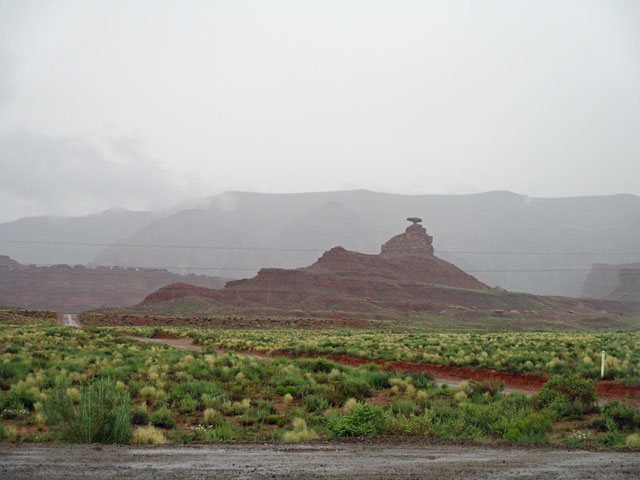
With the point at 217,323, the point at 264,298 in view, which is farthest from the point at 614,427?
the point at 264,298

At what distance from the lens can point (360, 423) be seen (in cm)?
989

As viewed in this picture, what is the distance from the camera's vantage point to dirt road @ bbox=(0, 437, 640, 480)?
6.43 m

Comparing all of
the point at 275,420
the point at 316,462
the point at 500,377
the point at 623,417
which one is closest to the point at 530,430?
the point at 623,417

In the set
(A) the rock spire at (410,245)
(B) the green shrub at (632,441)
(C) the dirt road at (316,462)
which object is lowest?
(B) the green shrub at (632,441)

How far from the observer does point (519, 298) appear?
117 meters

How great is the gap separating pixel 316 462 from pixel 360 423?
2881 millimetres

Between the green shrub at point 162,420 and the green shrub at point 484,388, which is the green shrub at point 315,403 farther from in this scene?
the green shrub at point 484,388

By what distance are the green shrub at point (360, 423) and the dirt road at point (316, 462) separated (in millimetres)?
762

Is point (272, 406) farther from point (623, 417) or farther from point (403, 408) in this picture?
point (623, 417)

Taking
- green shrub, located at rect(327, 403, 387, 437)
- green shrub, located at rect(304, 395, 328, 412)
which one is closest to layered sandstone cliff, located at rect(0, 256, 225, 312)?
green shrub, located at rect(304, 395, 328, 412)

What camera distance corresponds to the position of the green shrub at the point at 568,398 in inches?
464

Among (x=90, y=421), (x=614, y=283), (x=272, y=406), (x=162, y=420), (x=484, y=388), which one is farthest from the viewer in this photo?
(x=614, y=283)

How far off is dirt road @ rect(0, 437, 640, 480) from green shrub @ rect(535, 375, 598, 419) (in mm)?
3883

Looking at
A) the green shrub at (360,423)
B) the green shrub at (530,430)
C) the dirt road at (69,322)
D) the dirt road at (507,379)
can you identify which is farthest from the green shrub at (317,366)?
the dirt road at (69,322)
